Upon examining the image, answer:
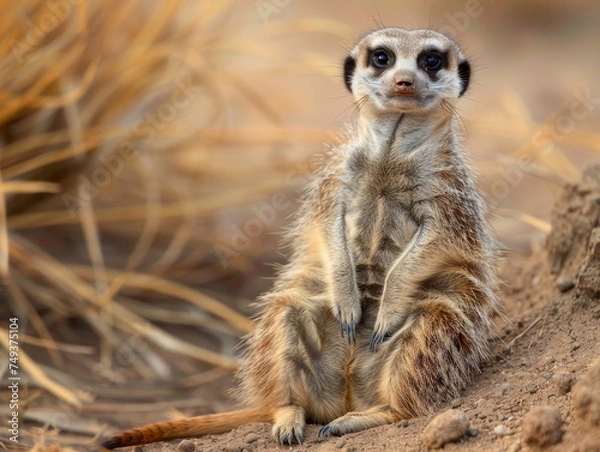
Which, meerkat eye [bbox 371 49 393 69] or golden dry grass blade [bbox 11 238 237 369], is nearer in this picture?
meerkat eye [bbox 371 49 393 69]

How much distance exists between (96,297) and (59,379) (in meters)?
0.58

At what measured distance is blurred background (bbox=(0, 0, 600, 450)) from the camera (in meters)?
3.69

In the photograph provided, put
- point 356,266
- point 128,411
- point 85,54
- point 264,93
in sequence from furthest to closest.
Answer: point 264,93
point 85,54
point 128,411
point 356,266

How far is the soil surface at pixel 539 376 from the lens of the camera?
1778 millimetres

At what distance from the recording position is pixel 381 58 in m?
2.57

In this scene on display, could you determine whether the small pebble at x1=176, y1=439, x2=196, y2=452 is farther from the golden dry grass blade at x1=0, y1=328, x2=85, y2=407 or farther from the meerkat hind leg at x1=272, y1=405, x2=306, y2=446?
the golden dry grass blade at x1=0, y1=328, x2=85, y2=407

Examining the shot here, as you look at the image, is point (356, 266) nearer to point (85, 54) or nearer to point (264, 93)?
point (85, 54)

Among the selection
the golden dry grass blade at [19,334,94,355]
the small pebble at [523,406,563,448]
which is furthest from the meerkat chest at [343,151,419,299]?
the golden dry grass blade at [19,334,94,355]

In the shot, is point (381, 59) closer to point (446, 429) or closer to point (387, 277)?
point (387, 277)

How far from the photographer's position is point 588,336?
2445 mm

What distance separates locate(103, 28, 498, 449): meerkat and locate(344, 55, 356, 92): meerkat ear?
71 millimetres

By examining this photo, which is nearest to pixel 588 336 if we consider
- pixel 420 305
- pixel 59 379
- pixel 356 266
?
pixel 420 305

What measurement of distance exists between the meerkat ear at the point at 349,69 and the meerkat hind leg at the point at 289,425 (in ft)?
3.53

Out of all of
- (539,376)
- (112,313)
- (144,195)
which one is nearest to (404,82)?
(539,376)
